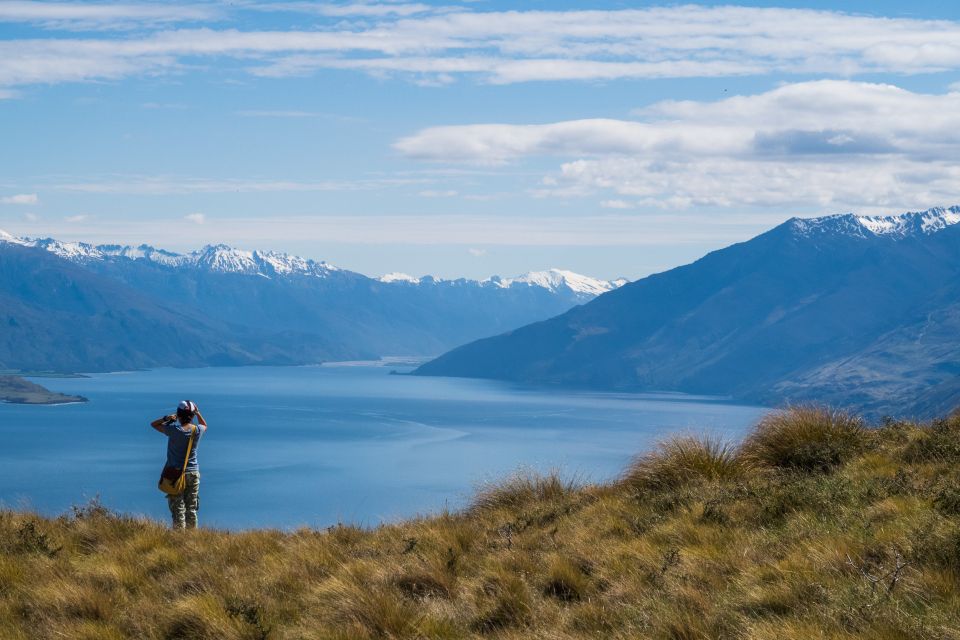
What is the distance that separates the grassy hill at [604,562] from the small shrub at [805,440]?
0.03 meters

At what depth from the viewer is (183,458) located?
1322 centimetres

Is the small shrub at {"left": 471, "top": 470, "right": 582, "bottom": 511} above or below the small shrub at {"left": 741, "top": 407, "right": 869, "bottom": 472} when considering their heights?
below

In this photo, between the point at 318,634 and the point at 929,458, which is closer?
the point at 318,634

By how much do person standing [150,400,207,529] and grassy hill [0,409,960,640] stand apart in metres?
1.07

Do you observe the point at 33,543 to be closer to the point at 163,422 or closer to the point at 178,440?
A: the point at 178,440

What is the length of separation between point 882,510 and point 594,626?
338cm

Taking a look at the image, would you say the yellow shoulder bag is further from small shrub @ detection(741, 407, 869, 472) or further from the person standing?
small shrub @ detection(741, 407, 869, 472)

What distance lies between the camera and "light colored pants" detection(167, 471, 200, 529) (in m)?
13.2

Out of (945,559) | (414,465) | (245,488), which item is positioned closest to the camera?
(945,559)

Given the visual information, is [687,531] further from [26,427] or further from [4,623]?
[26,427]

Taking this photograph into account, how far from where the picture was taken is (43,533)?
439 inches

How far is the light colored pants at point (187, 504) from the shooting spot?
1323cm

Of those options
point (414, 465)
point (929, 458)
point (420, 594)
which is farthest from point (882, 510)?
point (414, 465)

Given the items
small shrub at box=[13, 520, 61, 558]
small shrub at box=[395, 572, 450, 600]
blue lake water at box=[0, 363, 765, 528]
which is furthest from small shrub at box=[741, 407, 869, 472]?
blue lake water at box=[0, 363, 765, 528]
